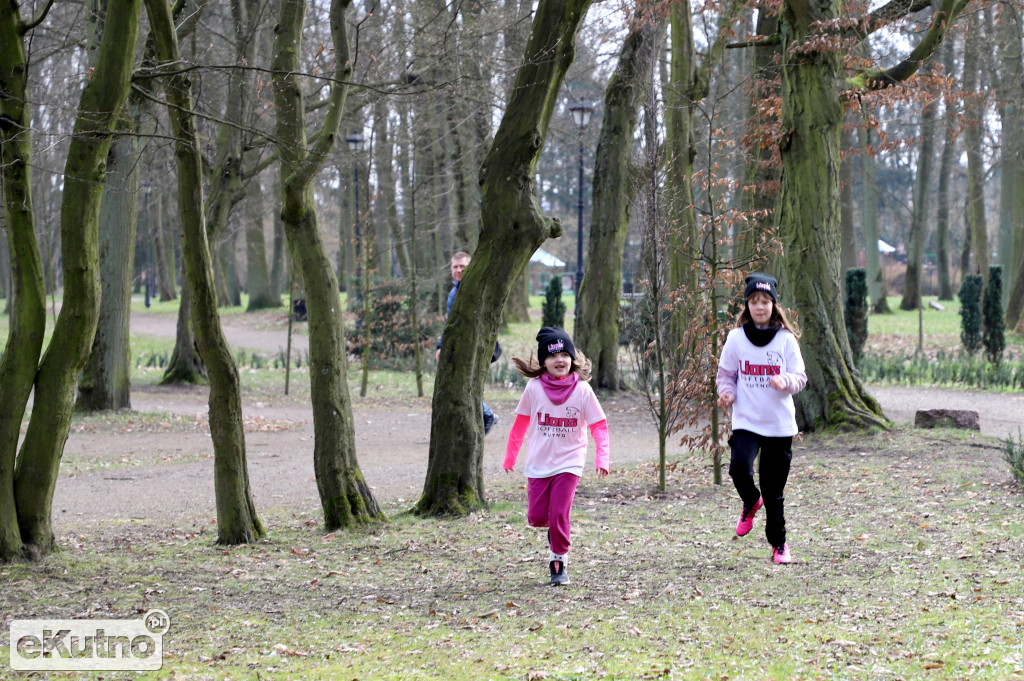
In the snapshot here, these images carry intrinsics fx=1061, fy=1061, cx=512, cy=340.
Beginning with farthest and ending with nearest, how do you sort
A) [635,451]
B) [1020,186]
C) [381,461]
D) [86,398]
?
[1020,186] → [86,398] → [635,451] → [381,461]

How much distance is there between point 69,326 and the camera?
668 centimetres

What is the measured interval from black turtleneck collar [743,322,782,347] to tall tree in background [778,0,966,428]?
5.52 m

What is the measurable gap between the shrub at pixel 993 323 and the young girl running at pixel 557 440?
675 inches

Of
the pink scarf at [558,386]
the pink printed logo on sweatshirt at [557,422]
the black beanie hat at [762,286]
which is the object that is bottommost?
the pink printed logo on sweatshirt at [557,422]

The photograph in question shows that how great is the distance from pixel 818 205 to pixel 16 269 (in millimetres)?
8421


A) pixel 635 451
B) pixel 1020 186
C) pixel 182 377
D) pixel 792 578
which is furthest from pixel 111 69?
pixel 1020 186

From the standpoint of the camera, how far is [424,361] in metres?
23.7

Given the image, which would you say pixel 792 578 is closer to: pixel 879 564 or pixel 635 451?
pixel 879 564

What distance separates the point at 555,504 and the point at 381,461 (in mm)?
6109

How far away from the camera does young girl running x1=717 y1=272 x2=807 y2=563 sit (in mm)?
6355

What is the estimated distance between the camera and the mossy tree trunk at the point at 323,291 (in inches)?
300

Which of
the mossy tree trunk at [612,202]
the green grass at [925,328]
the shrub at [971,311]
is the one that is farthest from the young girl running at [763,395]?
the green grass at [925,328]

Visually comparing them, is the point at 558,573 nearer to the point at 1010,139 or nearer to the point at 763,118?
the point at 763,118

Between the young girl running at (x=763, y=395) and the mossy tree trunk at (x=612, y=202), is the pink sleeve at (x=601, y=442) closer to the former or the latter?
the young girl running at (x=763, y=395)
